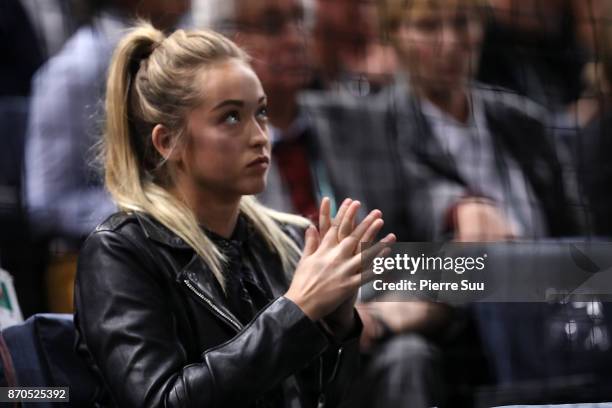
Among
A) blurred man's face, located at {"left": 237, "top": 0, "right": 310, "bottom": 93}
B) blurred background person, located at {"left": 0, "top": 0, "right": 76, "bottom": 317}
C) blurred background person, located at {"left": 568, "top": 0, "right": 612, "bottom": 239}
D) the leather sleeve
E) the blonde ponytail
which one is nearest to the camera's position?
the leather sleeve

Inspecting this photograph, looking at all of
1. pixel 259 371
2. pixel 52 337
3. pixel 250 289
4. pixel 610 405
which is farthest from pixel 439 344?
pixel 52 337

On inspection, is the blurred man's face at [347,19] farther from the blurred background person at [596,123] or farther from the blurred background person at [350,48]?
the blurred background person at [596,123]

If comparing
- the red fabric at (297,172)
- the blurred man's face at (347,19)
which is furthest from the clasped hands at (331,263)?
the blurred man's face at (347,19)

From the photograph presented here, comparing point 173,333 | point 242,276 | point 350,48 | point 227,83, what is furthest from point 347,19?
point 173,333

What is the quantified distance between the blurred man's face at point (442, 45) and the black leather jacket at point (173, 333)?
25.3 inches

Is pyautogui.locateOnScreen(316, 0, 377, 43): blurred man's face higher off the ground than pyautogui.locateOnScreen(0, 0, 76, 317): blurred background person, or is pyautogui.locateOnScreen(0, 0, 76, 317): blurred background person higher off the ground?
pyautogui.locateOnScreen(316, 0, 377, 43): blurred man's face

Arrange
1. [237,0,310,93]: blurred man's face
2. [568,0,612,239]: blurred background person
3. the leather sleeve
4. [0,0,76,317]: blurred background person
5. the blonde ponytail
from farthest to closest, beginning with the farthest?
[568,0,612,239]: blurred background person → [237,0,310,93]: blurred man's face → [0,0,76,317]: blurred background person → the blonde ponytail → the leather sleeve

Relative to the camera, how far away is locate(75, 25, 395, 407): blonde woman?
133cm

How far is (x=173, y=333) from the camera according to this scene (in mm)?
1383

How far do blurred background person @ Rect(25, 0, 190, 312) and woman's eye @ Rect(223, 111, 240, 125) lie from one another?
352mm

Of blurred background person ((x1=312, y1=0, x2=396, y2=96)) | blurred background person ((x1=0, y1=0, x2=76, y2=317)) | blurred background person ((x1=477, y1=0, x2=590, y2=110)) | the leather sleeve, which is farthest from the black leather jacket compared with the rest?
blurred background person ((x1=477, y1=0, x2=590, y2=110))

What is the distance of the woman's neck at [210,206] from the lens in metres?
1.51

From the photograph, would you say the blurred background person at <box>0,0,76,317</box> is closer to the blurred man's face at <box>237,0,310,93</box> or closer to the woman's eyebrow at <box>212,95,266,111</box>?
the blurred man's face at <box>237,0,310,93</box>

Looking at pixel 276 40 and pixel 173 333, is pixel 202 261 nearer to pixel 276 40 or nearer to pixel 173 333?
pixel 173 333
